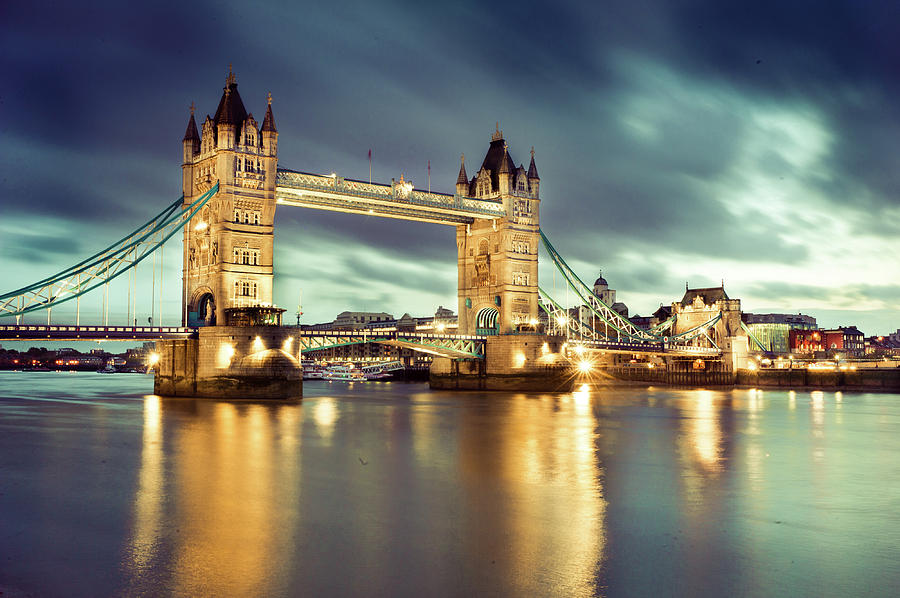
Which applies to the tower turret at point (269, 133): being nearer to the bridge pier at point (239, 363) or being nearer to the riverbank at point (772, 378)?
the bridge pier at point (239, 363)

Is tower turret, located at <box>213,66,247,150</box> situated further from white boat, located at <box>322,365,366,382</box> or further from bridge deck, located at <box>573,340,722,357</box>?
white boat, located at <box>322,365,366,382</box>

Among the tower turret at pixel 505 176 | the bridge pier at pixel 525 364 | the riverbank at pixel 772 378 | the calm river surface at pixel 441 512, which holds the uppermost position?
the tower turret at pixel 505 176

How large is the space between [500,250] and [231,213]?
883 inches

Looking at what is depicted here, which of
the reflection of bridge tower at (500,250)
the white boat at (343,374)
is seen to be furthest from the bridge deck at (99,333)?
the white boat at (343,374)

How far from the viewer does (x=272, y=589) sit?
9.39 m

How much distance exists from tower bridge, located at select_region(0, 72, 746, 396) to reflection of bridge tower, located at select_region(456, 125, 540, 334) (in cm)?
9

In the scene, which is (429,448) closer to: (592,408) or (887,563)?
(887,563)

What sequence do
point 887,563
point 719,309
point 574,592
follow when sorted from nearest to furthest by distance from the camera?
point 574,592 < point 887,563 < point 719,309

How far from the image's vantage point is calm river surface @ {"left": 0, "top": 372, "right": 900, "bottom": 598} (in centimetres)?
994

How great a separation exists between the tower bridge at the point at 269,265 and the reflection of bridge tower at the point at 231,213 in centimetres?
6

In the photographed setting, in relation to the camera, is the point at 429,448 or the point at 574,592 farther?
the point at 429,448

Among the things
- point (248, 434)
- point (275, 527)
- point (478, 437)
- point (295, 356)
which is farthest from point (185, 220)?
point (275, 527)

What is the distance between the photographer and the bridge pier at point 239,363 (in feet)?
135

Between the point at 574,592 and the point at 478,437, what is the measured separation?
58.8 ft
